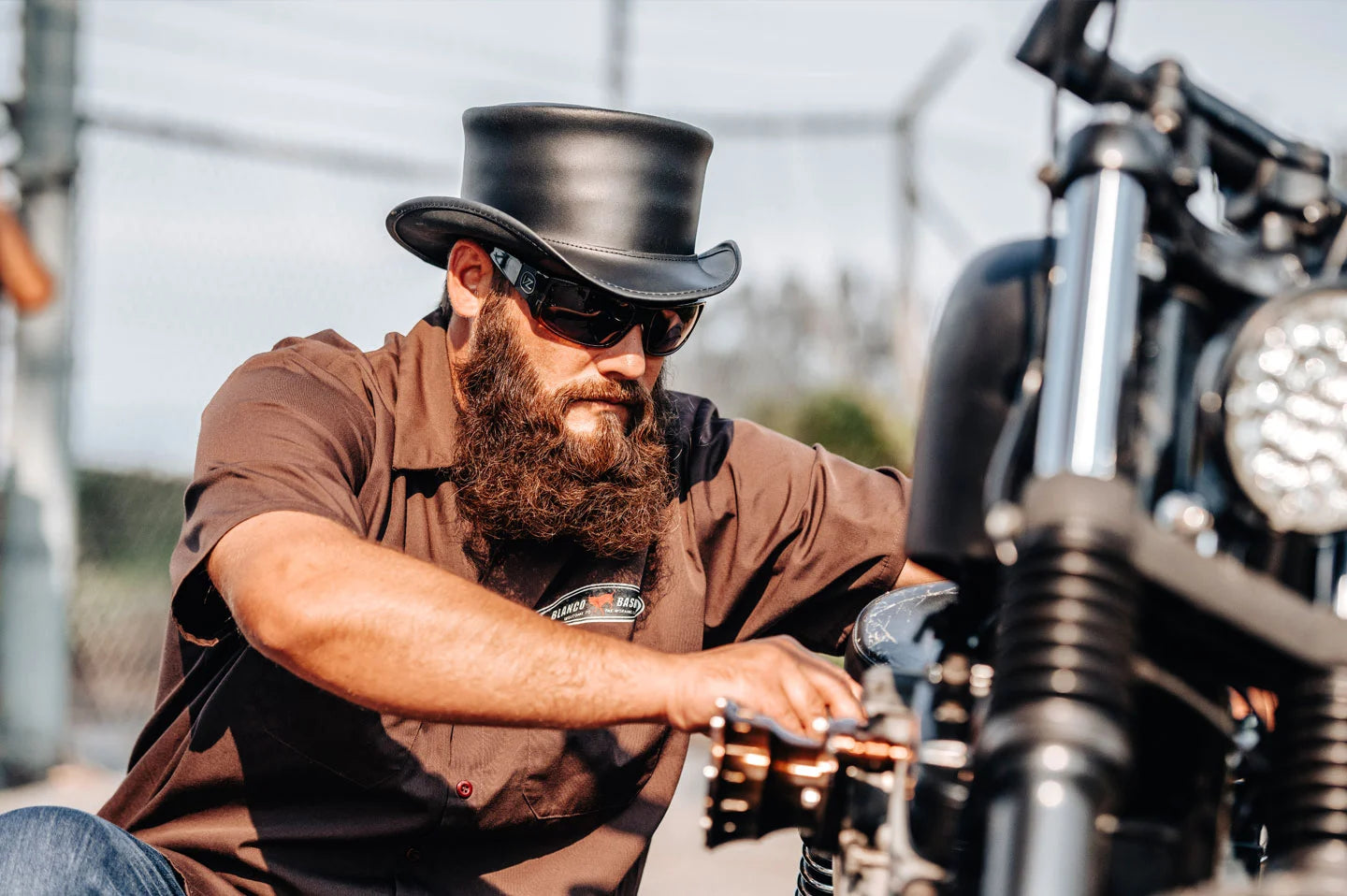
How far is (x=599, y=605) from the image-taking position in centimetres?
241

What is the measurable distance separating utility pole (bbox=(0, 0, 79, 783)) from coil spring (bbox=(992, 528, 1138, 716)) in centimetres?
485

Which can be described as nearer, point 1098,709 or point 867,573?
point 1098,709

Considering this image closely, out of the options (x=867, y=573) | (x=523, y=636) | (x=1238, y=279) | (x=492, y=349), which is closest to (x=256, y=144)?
(x=492, y=349)

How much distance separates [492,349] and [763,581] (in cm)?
66

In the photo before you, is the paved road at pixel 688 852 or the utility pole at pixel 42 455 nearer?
the paved road at pixel 688 852

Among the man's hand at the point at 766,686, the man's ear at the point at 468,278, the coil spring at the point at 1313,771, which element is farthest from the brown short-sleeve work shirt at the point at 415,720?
the coil spring at the point at 1313,771

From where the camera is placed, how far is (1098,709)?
3.28 feet

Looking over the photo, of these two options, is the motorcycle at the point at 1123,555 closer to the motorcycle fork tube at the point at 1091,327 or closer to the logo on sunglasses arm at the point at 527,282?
the motorcycle fork tube at the point at 1091,327

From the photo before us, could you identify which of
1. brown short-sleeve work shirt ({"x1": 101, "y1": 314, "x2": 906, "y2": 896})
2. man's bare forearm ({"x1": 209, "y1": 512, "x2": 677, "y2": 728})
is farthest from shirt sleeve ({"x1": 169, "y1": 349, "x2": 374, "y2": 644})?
man's bare forearm ({"x1": 209, "y1": 512, "x2": 677, "y2": 728})

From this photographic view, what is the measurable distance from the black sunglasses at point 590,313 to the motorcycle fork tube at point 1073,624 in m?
1.39

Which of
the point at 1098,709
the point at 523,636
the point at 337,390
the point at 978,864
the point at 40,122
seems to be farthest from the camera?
the point at 40,122

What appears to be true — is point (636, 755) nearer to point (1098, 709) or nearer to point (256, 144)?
point (1098, 709)

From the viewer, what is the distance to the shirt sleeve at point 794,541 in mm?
2504

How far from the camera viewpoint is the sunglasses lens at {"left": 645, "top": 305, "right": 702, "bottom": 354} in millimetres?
2512
